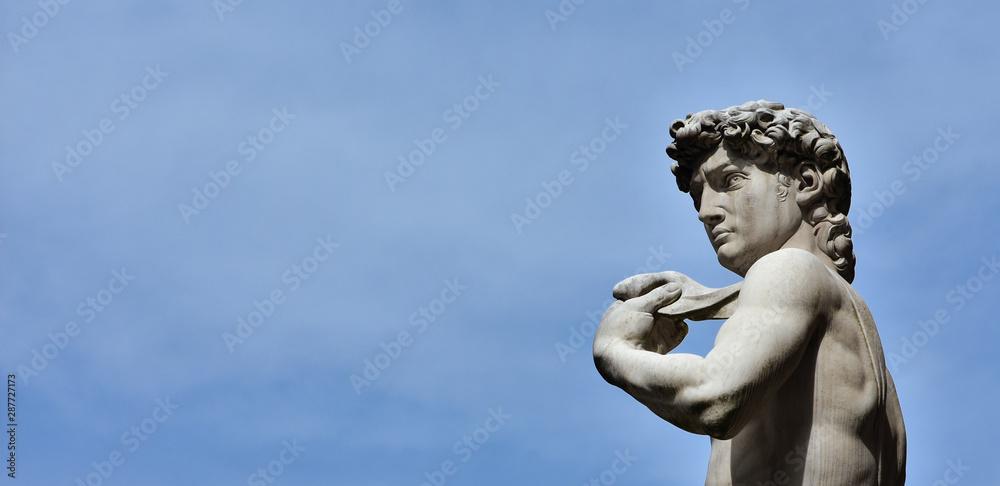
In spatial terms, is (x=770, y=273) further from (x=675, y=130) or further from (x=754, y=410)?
(x=675, y=130)

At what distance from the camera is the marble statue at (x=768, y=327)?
6.11m

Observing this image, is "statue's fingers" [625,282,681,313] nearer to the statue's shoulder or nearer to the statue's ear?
the statue's shoulder

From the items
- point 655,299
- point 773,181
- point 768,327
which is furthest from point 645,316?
point 773,181

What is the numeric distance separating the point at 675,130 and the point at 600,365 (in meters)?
1.52

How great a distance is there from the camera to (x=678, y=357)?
6230 millimetres

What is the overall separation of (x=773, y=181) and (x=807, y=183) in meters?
0.19

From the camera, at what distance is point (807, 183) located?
7012mm

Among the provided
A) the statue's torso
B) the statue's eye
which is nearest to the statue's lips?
the statue's eye

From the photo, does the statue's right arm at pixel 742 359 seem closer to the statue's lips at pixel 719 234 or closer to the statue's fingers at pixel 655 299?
the statue's fingers at pixel 655 299

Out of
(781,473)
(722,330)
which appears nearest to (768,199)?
(722,330)

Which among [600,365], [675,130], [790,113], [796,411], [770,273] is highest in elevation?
[790,113]

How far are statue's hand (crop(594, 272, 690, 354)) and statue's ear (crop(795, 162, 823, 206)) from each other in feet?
2.64

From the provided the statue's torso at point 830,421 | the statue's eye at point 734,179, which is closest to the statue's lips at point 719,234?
the statue's eye at point 734,179

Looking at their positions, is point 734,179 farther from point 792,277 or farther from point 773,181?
point 792,277
